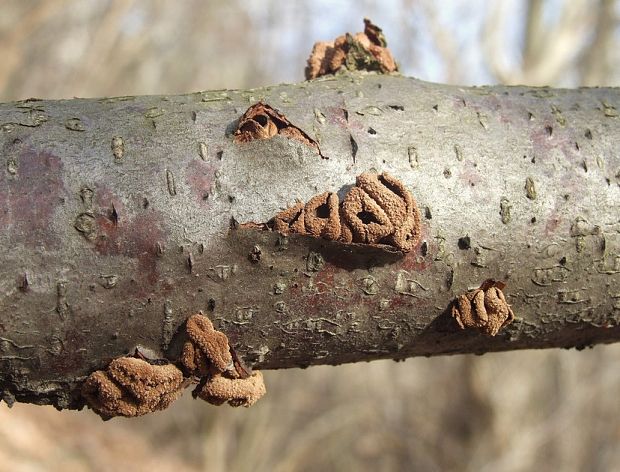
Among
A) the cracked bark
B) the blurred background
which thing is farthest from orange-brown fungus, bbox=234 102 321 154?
the blurred background

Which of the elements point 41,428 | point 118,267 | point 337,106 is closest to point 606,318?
point 337,106

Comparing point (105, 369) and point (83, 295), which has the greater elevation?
Answer: point (83, 295)

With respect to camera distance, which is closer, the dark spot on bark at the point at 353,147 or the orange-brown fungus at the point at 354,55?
the dark spot on bark at the point at 353,147

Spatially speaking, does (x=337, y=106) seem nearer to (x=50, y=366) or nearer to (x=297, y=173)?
(x=297, y=173)

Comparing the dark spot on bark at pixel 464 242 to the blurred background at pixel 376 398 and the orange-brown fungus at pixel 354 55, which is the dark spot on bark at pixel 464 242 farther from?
the blurred background at pixel 376 398

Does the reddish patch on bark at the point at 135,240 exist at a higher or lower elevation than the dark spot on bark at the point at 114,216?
lower

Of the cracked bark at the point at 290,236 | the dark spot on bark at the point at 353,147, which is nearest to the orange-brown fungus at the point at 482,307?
the cracked bark at the point at 290,236
